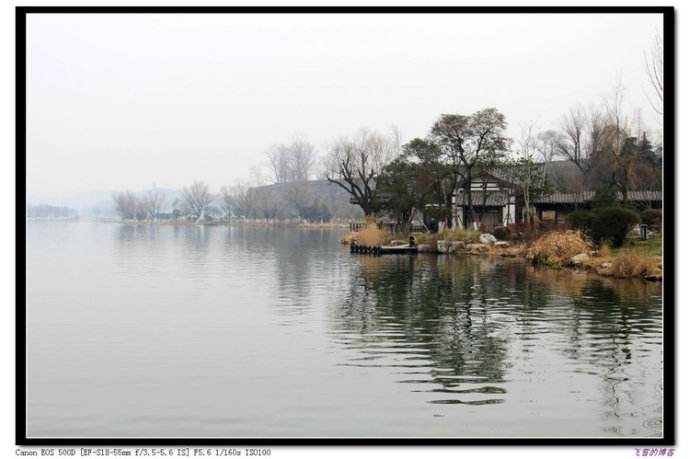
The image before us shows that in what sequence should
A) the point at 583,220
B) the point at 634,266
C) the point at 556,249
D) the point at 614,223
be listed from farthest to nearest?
the point at 583,220, the point at 556,249, the point at 614,223, the point at 634,266

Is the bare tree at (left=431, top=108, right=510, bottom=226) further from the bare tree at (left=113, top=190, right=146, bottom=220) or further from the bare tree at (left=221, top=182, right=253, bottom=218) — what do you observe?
the bare tree at (left=221, top=182, right=253, bottom=218)

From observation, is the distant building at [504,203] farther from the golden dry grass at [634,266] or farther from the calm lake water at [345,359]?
the calm lake water at [345,359]

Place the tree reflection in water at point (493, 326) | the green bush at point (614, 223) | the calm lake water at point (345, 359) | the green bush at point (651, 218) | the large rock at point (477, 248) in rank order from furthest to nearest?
the large rock at point (477, 248), the green bush at point (651, 218), the green bush at point (614, 223), the tree reflection in water at point (493, 326), the calm lake water at point (345, 359)

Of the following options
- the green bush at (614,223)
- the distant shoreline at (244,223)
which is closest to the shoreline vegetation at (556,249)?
the green bush at (614,223)

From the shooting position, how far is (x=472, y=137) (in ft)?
121

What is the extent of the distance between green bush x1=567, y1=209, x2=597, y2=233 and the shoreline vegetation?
40cm

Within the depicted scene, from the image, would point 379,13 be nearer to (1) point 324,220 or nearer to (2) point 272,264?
(2) point 272,264

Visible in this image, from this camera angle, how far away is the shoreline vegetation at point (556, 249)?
66.8 feet

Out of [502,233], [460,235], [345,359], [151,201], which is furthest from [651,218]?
[151,201]

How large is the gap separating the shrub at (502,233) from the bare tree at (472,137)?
8.91 ft

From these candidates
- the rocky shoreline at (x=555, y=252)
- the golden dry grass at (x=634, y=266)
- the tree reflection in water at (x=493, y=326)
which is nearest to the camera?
the tree reflection in water at (x=493, y=326)

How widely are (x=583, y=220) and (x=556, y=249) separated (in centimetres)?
226

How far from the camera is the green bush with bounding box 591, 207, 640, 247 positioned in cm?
2544

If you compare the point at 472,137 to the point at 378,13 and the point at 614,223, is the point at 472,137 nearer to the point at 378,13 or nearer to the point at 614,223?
the point at 614,223
